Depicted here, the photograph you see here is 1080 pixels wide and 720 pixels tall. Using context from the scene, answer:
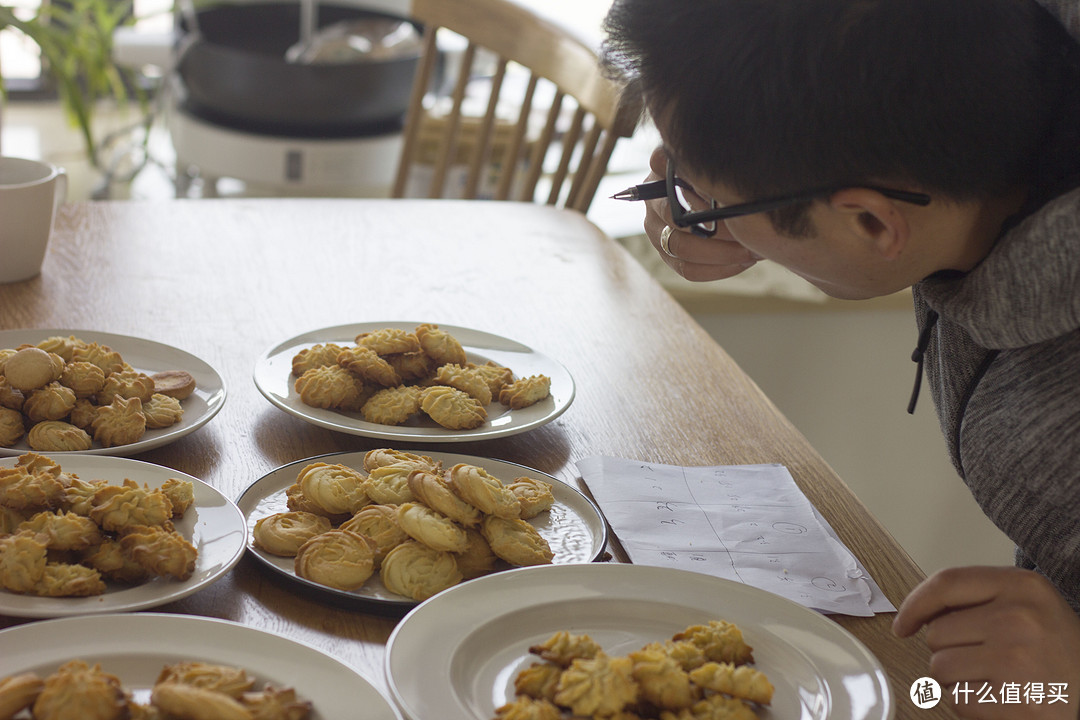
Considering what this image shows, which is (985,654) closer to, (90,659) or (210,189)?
(90,659)

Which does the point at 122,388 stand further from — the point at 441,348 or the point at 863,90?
the point at 863,90

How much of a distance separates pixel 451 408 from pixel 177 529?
29 centimetres

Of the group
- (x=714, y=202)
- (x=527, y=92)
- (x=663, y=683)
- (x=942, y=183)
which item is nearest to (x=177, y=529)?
(x=663, y=683)

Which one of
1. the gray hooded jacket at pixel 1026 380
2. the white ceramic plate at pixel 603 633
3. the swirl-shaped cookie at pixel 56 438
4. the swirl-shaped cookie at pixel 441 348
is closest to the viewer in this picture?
the white ceramic plate at pixel 603 633

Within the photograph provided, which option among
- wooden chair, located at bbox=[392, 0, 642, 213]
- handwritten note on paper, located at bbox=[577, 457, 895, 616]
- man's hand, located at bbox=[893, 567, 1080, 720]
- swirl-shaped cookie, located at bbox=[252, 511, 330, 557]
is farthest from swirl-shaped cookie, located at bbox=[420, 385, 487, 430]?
wooden chair, located at bbox=[392, 0, 642, 213]

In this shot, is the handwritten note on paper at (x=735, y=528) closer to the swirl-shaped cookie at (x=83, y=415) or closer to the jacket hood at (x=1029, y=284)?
the jacket hood at (x=1029, y=284)

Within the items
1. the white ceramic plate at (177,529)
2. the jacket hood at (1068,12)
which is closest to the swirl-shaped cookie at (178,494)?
the white ceramic plate at (177,529)

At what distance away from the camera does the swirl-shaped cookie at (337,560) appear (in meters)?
0.70

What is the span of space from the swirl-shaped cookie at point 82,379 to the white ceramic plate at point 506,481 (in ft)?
0.59

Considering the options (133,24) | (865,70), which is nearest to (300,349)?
(865,70)

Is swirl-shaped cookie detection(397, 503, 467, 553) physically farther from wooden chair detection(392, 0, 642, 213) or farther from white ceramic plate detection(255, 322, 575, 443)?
wooden chair detection(392, 0, 642, 213)

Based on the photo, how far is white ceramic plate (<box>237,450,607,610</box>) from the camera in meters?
0.73

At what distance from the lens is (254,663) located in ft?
1.98

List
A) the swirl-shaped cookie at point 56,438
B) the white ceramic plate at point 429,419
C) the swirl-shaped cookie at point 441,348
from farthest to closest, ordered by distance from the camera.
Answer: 1. the swirl-shaped cookie at point 441,348
2. the white ceramic plate at point 429,419
3. the swirl-shaped cookie at point 56,438
